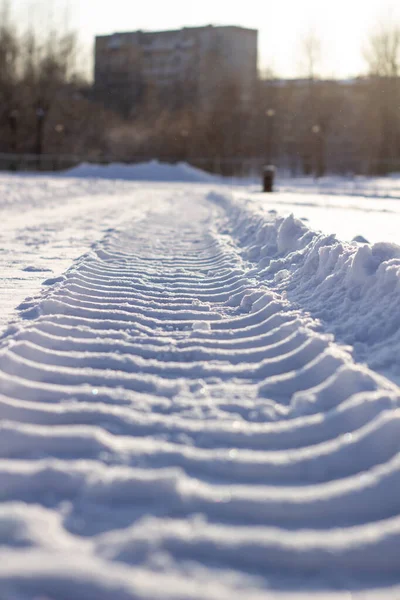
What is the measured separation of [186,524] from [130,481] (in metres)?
0.33

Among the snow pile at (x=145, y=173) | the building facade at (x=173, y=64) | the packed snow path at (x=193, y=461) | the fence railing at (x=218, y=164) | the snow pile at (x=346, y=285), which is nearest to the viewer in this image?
the packed snow path at (x=193, y=461)

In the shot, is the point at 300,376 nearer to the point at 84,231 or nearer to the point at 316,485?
the point at 316,485

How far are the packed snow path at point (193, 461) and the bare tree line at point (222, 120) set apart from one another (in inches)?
1808

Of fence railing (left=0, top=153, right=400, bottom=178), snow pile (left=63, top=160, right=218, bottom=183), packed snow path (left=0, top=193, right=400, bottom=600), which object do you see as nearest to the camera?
packed snow path (left=0, top=193, right=400, bottom=600)

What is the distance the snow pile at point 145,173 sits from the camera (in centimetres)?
4188

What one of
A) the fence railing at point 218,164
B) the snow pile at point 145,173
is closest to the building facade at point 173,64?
the fence railing at point 218,164

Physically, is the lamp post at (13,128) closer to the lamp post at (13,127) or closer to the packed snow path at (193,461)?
the lamp post at (13,127)

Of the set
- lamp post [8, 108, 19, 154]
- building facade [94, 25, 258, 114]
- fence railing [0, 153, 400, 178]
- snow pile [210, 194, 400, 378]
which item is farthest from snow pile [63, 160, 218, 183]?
snow pile [210, 194, 400, 378]

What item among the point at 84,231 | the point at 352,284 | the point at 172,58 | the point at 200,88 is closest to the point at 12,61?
the point at 200,88

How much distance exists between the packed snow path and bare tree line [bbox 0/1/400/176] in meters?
45.9

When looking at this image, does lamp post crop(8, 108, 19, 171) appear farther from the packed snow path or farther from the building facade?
the packed snow path

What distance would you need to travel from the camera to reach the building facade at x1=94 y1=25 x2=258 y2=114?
7844 cm

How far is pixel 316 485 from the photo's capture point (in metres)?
2.56

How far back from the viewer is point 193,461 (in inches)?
107
